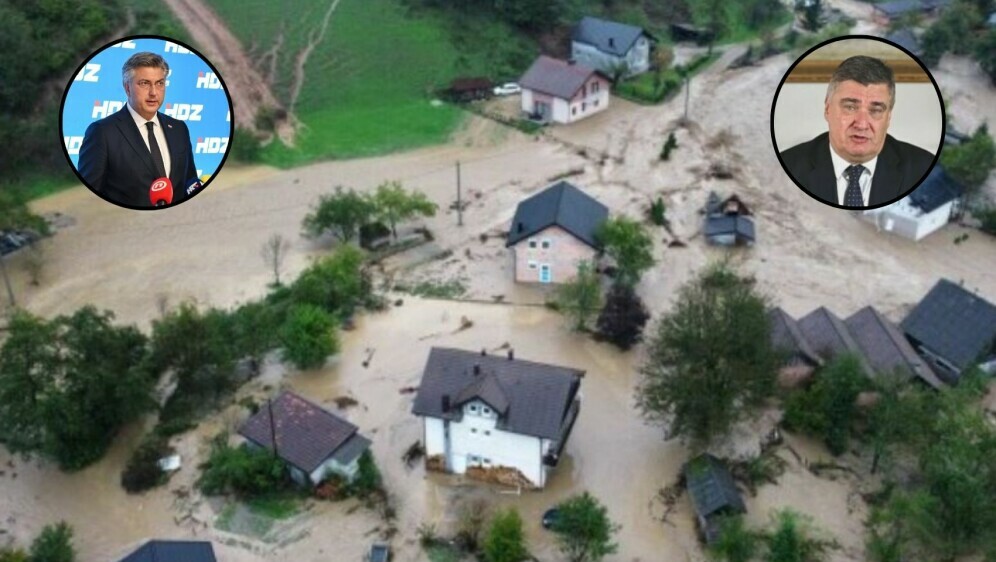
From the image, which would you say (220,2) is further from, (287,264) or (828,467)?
(828,467)

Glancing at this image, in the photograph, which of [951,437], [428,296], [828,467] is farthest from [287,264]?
[951,437]

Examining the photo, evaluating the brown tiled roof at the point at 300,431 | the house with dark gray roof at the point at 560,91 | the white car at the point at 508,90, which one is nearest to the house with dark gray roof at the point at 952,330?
the brown tiled roof at the point at 300,431

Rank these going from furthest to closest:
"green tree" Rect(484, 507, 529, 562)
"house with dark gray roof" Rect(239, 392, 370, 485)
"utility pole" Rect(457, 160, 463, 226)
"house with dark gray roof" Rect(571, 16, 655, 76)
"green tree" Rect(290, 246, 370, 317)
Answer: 1. "house with dark gray roof" Rect(571, 16, 655, 76)
2. "utility pole" Rect(457, 160, 463, 226)
3. "green tree" Rect(290, 246, 370, 317)
4. "house with dark gray roof" Rect(239, 392, 370, 485)
5. "green tree" Rect(484, 507, 529, 562)

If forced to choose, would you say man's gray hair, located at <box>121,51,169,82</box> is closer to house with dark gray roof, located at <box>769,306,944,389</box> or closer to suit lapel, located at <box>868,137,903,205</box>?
suit lapel, located at <box>868,137,903,205</box>

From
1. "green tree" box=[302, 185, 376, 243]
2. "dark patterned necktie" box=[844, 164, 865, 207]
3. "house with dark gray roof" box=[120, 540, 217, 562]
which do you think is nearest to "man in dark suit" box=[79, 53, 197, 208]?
"dark patterned necktie" box=[844, 164, 865, 207]

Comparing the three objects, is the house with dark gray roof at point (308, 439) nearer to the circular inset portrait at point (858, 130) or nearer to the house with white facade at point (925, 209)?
the circular inset portrait at point (858, 130)
